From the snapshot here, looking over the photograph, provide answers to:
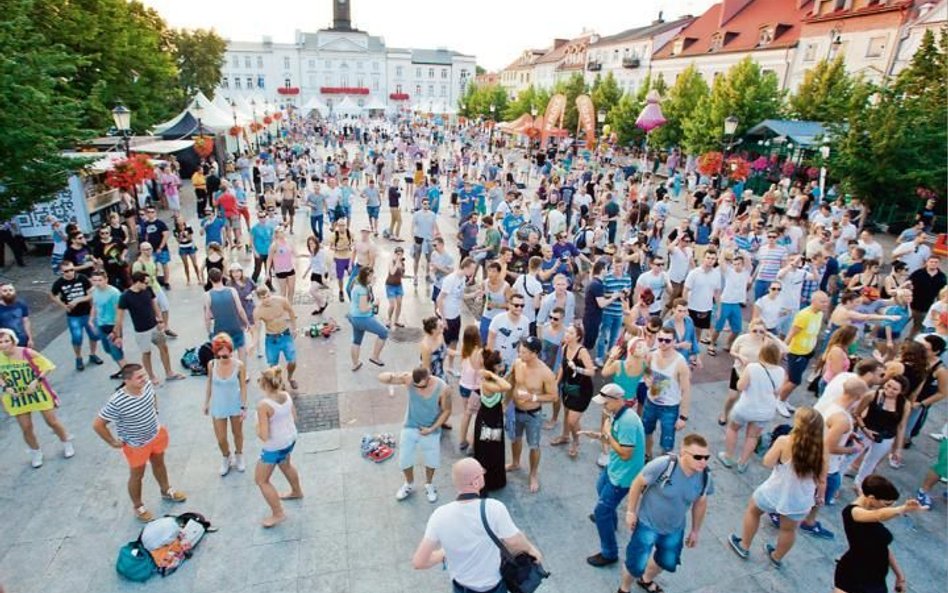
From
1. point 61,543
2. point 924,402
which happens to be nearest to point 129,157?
point 61,543

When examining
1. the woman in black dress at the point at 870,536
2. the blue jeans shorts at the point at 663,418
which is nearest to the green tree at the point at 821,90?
the blue jeans shorts at the point at 663,418

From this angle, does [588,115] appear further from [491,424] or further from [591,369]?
[491,424]

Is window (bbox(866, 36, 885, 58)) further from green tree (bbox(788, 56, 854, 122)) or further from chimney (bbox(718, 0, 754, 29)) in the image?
chimney (bbox(718, 0, 754, 29))

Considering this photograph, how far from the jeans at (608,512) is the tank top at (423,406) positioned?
1.69 m

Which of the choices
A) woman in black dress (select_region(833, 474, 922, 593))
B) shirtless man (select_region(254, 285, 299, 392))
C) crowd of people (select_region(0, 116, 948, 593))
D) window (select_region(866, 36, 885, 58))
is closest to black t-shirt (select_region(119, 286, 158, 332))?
crowd of people (select_region(0, 116, 948, 593))

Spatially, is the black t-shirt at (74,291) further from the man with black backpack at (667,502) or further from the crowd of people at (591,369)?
the man with black backpack at (667,502)

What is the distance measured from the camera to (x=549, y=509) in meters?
5.28

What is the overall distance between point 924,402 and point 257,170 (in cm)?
2059

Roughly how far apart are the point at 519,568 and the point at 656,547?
5.28 ft

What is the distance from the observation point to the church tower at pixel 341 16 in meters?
91.6

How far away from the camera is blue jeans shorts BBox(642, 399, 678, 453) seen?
5527 millimetres

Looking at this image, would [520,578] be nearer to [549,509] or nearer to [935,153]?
[549,509]

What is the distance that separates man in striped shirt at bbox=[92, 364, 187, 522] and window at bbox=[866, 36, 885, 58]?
37521mm

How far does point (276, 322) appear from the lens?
6617 mm
